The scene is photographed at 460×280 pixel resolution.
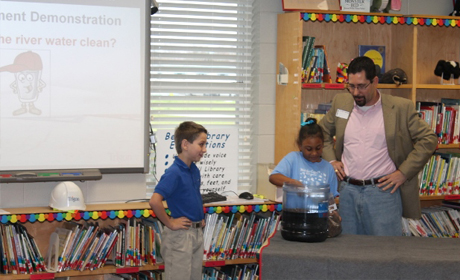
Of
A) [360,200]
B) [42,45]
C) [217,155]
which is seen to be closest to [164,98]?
[217,155]

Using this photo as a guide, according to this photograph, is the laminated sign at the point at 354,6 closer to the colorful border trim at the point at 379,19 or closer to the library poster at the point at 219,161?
the colorful border trim at the point at 379,19

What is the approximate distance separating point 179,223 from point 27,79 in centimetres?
142

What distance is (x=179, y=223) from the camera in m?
2.98

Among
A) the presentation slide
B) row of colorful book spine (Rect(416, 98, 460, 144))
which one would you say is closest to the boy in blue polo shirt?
the presentation slide

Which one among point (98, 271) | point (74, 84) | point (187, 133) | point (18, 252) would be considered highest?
point (74, 84)

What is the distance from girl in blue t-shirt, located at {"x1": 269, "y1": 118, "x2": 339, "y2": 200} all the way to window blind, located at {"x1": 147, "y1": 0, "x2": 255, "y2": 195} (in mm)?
1112

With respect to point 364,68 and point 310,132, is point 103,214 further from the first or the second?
point 364,68

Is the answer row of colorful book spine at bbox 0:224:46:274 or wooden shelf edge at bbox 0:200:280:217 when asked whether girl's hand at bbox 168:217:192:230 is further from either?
row of colorful book spine at bbox 0:224:46:274

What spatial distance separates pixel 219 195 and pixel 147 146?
0.58 m

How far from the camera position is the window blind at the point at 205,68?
4.04m

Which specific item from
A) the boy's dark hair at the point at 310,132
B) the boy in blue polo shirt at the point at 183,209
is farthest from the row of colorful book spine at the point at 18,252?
the boy's dark hair at the point at 310,132

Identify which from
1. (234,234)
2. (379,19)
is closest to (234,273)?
(234,234)

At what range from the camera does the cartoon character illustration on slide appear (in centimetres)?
354

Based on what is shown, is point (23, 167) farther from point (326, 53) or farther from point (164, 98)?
point (326, 53)
